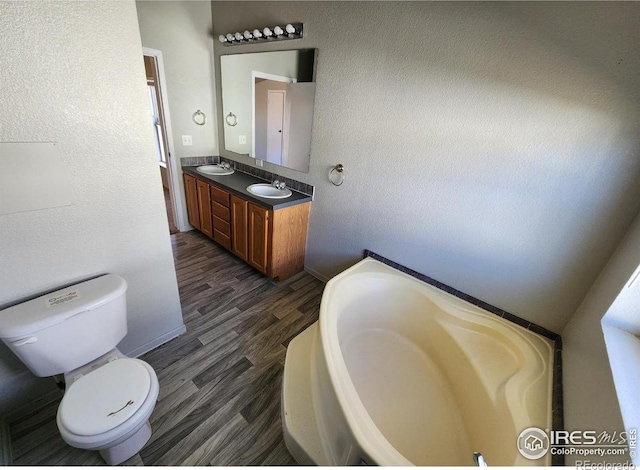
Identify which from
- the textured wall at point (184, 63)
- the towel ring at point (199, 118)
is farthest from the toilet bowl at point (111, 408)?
the towel ring at point (199, 118)

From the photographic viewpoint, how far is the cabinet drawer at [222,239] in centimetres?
283

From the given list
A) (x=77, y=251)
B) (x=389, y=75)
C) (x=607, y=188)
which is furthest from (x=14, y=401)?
(x=607, y=188)

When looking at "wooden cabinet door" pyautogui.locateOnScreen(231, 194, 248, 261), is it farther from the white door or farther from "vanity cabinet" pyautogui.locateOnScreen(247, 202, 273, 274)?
the white door

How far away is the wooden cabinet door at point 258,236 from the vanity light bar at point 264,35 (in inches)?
58.0

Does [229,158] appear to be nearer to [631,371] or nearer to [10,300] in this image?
[10,300]

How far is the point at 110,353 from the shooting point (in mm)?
1339

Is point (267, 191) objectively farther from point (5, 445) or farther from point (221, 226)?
point (5, 445)

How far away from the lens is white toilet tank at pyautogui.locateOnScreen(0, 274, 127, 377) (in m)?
1.04

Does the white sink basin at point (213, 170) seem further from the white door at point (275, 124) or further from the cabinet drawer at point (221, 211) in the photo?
the white door at point (275, 124)

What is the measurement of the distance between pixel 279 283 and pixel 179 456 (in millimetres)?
1463

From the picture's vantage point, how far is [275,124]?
262cm

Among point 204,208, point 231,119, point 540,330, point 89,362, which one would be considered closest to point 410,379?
point 540,330
